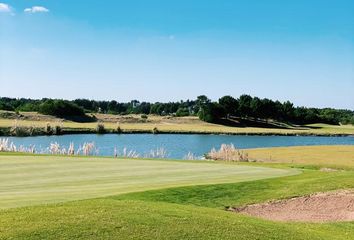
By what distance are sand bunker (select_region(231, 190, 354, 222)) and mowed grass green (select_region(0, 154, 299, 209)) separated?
3.16m

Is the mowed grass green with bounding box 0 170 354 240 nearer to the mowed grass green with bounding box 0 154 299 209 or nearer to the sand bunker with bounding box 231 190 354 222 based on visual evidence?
the sand bunker with bounding box 231 190 354 222

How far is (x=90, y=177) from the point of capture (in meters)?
18.6

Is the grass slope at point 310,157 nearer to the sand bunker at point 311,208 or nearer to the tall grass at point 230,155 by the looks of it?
the tall grass at point 230,155

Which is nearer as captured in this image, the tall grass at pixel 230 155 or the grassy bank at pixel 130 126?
the tall grass at pixel 230 155

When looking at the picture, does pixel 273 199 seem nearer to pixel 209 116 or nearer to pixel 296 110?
pixel 209 116

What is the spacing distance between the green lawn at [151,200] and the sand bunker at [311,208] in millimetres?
474

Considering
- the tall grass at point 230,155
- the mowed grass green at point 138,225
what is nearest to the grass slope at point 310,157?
the tall grass at point 230,155

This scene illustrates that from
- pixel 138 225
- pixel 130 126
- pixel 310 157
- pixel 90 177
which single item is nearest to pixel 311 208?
pixel 90 177

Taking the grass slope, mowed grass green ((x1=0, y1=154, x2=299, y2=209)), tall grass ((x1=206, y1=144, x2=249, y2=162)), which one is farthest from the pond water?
mowed grass green ((x1=0, y1=154, x2=299, y2=209))

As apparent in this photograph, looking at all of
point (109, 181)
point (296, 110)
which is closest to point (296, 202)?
point (109, 181)

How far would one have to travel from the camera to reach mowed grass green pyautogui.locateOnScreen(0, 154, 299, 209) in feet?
47.2

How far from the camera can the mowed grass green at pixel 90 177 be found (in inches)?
566

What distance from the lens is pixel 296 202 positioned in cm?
1661

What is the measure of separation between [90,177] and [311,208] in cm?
815
